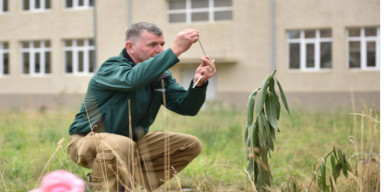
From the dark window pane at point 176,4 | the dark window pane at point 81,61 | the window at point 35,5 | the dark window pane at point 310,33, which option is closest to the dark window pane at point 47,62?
the dark window pane at point 81,61

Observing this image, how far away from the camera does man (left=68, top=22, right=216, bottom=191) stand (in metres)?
3.66

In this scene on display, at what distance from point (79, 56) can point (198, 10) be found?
5.83 m

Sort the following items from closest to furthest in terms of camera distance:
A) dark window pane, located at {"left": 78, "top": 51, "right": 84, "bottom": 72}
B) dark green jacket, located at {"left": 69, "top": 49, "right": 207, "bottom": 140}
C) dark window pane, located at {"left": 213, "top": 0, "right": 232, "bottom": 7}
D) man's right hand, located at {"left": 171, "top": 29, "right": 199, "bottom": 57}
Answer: man's right hand, located at {"left": 171, "top": 29, "right": 199, "bottom": 57}, dark green jacket, located at {"left": 69, "top": 49, "right": 207, "bottom": 140}, dark window pane, located at {"left": 213, "top": 0, "right": 232, "bottom": 7}, dark window pane, located at {"left": 78, "top": 51, "right": 84, "bottom": 72}

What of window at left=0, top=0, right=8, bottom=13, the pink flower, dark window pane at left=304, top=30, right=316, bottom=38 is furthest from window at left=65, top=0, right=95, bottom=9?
the pink flower

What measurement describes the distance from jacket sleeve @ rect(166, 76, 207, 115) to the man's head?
37cm

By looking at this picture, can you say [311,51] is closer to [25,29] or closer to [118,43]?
[118,43]

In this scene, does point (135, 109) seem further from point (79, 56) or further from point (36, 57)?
point (36, 57)

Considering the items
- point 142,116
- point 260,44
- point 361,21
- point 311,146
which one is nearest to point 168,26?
point 260,44

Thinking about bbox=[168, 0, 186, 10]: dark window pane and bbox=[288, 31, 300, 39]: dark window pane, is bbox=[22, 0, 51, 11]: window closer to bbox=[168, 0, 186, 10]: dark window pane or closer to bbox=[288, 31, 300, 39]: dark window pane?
bbox=[168, 0, 186, 10]: dark window pane

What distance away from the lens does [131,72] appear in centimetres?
371

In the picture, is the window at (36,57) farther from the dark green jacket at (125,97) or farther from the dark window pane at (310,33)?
the dark green jacket at (125,97)

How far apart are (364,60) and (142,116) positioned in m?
18.6

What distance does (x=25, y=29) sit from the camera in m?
26.1

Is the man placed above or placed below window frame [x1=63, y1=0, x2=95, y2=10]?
below
